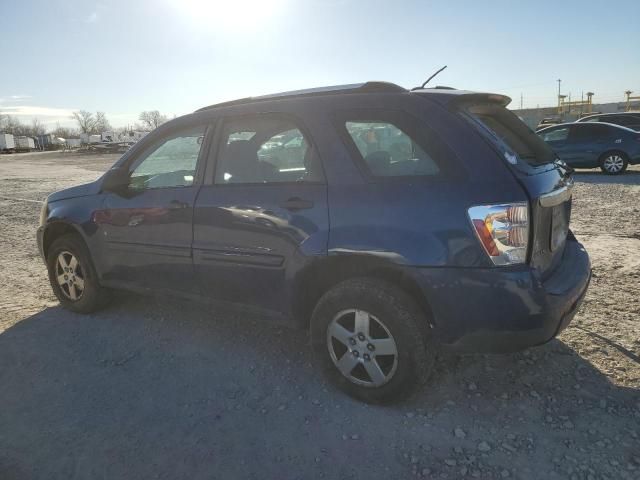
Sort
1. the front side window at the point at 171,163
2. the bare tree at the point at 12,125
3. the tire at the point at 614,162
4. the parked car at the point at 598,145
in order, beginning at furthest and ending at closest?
1. the bare tree at the point at 12,125
2. the tire at the point at 614,162
3. the parked car at the point at 598,145
4. the front side window at the point at 171,163

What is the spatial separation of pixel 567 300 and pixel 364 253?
1.10m

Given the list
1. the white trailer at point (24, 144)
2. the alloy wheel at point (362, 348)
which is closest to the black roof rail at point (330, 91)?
the alloy wheel at point (362, 348)

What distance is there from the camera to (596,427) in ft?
8.23

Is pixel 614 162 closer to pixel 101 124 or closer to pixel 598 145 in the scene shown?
pixel 598 145

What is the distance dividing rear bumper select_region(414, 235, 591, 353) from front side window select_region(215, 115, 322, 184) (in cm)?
98

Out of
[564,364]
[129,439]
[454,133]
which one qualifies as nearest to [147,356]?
[129,439]

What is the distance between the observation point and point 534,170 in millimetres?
2625

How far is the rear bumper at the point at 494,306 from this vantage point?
236 centimetres

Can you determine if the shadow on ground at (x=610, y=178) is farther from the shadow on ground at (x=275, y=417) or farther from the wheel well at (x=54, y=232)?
the wheel well at (x=54, y=232)

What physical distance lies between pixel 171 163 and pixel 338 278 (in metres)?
1.71

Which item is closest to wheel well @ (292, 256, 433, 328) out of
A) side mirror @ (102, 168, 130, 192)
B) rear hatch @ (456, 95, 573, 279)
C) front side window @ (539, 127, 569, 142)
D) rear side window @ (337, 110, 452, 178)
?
rear side window @ (337, 110, 452, 178)

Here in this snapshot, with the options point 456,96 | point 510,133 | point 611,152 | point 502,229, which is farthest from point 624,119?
point 502,229

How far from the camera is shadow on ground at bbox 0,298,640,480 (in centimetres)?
234

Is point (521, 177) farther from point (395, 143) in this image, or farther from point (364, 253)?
point (364, 253)
